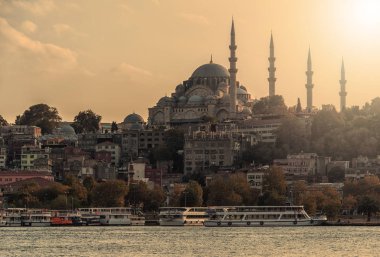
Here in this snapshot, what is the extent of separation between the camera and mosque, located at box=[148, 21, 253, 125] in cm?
→ 15338

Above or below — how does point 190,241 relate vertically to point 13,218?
below

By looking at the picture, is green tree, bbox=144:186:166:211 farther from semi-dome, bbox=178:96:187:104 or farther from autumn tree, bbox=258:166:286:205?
semi-dome, bbox=178:96:187:104

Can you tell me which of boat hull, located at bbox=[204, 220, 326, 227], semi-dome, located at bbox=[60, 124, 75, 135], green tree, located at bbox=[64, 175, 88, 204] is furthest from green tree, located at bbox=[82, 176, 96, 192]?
semi-dome, located at bbox=[60, 124, 75, 135]

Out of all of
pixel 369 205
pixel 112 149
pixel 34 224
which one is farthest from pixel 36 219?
pixel 112 149

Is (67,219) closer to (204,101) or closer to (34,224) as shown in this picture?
(34,224)

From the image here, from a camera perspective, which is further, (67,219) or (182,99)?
(182,99)

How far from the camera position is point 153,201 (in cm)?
11488

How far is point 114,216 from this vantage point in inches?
4274

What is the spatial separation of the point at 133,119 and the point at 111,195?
4728cm

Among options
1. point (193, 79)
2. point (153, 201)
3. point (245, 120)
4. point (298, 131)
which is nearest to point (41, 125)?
point (193, 79)

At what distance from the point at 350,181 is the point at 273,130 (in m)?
22.9

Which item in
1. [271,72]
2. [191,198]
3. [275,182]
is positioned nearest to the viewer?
[191,198]

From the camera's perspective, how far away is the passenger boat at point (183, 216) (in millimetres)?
105700

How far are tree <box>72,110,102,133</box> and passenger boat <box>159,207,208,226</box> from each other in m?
55.2
